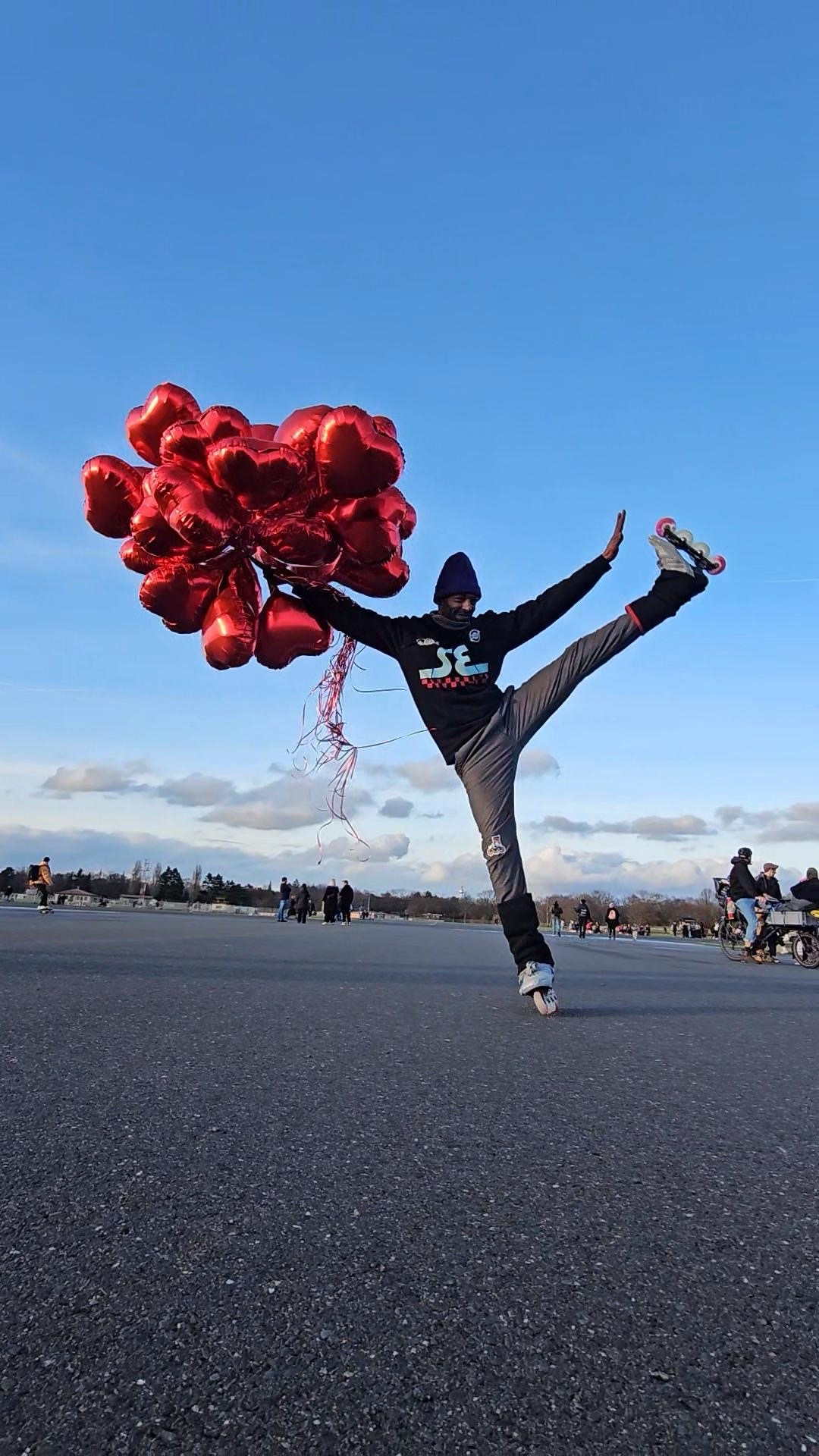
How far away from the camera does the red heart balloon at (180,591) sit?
4570 millimetres

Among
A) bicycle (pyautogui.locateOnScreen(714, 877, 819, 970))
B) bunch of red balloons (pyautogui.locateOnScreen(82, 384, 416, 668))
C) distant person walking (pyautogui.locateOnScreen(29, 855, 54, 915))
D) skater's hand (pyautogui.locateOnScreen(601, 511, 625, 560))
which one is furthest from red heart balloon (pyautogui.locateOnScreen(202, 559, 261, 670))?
distant person walking (pyautogui.locateOnScreen(29, 855, 54, 915))

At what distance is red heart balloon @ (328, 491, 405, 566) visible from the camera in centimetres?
455

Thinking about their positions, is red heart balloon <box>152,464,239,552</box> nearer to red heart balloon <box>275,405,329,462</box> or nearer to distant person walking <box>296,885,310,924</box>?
red heart balloon <box>275,405,329,462</box>

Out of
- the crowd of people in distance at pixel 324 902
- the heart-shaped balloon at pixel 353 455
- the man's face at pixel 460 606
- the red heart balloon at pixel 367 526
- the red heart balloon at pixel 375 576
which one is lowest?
the crowd of people in distance at pixel 324 902

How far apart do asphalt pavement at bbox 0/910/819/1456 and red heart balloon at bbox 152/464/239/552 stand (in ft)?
7.58

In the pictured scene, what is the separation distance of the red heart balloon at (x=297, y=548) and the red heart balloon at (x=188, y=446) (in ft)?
1.28

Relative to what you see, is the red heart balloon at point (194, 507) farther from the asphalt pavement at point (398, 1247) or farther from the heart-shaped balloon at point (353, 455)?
the asphalt pavement at point (398, 1247)

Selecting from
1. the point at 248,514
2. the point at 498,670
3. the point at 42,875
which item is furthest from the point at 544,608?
the point at 42,875

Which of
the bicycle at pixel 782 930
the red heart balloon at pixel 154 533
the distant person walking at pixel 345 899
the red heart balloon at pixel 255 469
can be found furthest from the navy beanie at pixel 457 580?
the distant person walking at pixel 345 899

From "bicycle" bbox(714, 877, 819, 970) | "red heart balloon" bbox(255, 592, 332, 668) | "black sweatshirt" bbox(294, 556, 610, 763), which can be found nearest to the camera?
"black sweatshirt" bbox(294, 556, 610, 763)

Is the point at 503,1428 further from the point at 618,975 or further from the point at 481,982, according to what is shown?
the point at 618,975

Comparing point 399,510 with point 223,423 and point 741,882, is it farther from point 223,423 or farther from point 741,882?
point 741,882

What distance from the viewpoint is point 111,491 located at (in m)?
4.59

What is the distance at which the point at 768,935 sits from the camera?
1260cm
